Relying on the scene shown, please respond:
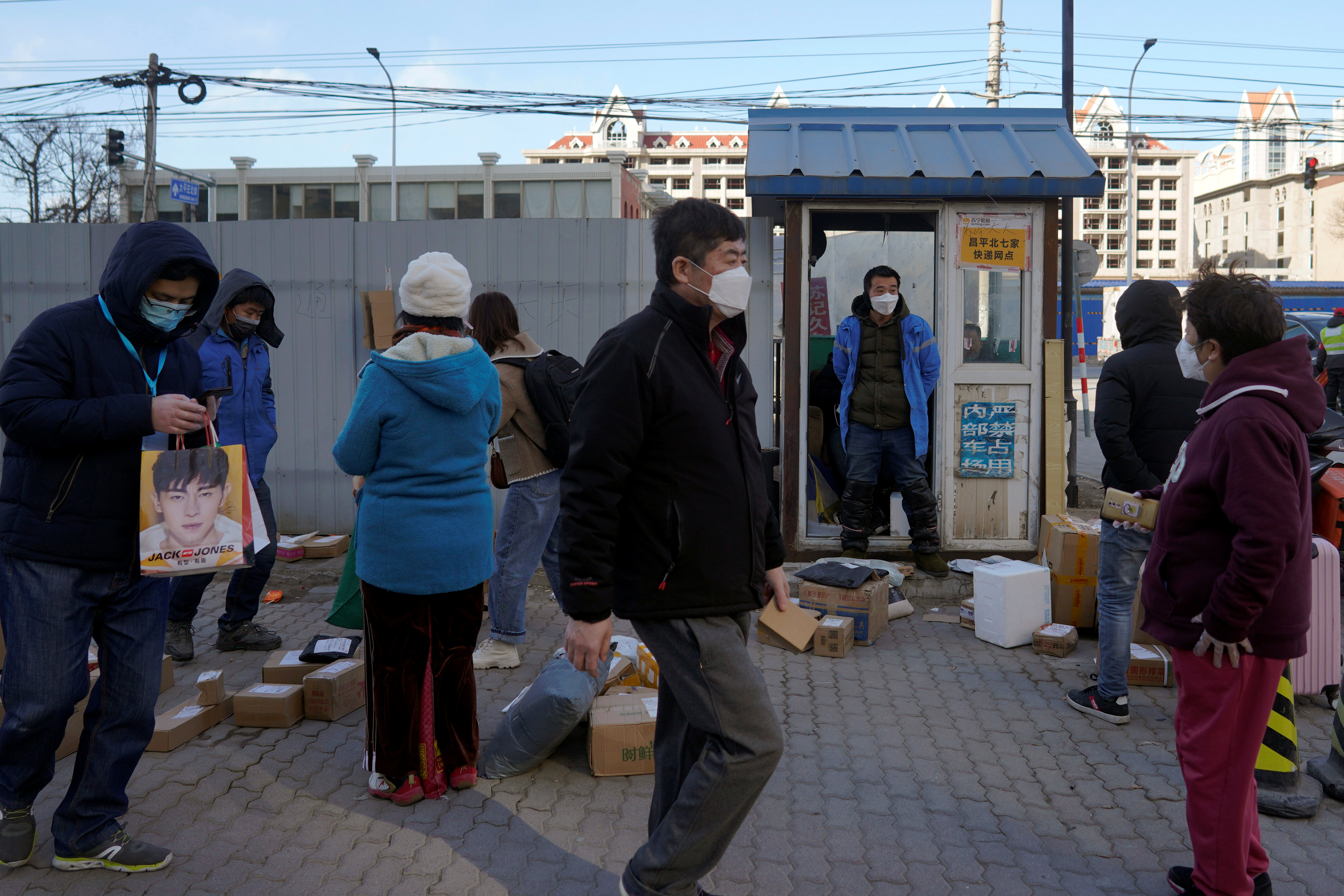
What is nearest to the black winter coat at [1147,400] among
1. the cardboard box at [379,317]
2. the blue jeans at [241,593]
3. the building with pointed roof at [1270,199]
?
the blue jeans at [241,593]

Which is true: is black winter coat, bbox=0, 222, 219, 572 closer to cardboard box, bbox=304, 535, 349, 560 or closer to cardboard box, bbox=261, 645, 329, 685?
cardboard box, bbox=261, 645, 329, 685

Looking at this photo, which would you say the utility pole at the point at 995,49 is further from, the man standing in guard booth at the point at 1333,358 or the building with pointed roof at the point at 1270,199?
the building with pointed roof at the point at 1270,199

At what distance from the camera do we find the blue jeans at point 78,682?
2805 mm

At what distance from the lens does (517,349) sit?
15.6 feet

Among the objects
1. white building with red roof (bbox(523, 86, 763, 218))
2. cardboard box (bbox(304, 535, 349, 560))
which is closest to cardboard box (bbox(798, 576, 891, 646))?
cardboard box (bbox(304, 535, 349, 560))

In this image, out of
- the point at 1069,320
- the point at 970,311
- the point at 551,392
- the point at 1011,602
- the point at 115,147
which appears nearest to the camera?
the point at 551,392

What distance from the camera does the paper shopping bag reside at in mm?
2820

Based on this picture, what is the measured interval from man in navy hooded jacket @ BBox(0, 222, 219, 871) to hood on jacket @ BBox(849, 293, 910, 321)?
4.65 metres

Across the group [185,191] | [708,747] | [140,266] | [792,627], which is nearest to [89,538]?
[140,266]

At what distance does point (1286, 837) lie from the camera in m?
3.27

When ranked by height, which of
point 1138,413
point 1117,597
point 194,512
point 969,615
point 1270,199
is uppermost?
A: point 1270,199

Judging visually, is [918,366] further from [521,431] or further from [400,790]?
[400,790]

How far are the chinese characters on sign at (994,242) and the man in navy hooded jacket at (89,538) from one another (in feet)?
16.7

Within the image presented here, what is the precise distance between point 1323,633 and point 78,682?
4996 millimetres
